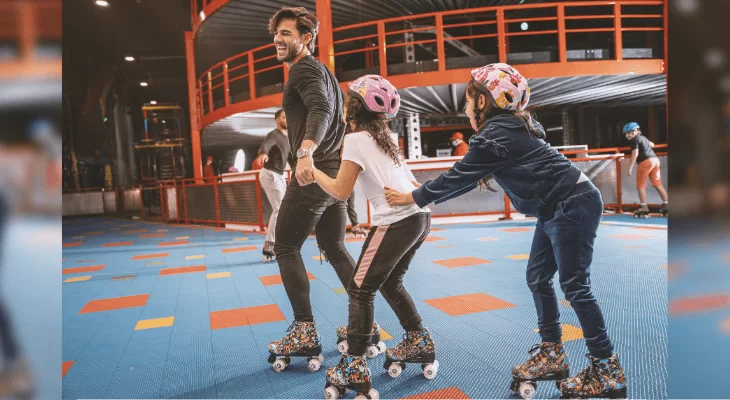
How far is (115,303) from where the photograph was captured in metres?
3.78

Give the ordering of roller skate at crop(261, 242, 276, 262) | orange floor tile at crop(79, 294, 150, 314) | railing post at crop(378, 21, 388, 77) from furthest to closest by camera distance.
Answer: railing post at crop(378, 21, 388, 77)
roller skate at crop(261, 242, 276, 262)
orange floor tile at crop(79, 294, 150, 314)

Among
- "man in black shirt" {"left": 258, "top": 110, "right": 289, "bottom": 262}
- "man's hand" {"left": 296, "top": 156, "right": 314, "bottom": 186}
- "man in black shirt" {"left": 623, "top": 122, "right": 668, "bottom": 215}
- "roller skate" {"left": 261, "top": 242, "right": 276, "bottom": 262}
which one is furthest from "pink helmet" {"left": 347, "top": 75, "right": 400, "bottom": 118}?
"man in black shirt" {"left": 623, "top": 122, "right": 668, "bottom": 215}

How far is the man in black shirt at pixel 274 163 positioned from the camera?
5184mm

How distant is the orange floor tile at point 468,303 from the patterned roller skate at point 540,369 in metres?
1.07

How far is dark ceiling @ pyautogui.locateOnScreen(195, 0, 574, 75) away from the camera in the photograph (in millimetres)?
11391

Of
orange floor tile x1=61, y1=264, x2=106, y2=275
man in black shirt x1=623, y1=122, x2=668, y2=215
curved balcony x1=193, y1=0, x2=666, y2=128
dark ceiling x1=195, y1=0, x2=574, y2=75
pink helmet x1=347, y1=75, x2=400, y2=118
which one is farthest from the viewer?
dark ceiling x1=195, y1=0, x2=574, y2=75

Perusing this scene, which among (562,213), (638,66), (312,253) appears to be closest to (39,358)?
(562,213)

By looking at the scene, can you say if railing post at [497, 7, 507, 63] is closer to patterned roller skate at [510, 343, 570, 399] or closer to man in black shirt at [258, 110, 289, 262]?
man in black shirt at [258, 110, 289, 262]

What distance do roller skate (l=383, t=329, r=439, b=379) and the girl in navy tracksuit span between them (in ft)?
1.77

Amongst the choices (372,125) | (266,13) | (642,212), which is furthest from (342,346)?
(266,13)

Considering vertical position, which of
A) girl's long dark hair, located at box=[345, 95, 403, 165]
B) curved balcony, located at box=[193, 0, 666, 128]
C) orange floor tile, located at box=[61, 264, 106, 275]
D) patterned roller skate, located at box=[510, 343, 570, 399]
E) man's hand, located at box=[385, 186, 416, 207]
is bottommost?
orange floor tile, located at box=[61, 264, 106, 275]

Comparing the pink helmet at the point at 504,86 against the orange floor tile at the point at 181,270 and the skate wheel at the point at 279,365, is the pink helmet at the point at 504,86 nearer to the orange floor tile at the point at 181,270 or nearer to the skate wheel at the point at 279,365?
the skate wheel at the point at 279,365

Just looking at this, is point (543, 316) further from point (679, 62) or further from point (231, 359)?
point (231, 359)

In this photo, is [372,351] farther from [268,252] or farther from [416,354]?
[268,252]
